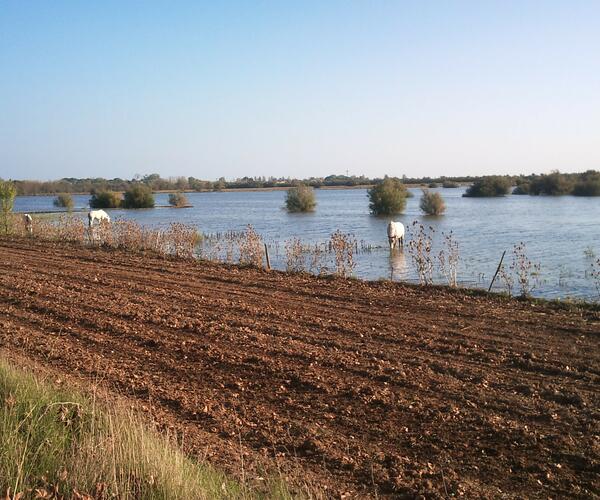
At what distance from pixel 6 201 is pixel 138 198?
54011 millimetres

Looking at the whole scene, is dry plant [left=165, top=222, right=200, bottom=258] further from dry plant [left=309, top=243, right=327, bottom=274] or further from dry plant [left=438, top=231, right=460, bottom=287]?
dry plant [left=438, top=231, right=460, bottom=287]

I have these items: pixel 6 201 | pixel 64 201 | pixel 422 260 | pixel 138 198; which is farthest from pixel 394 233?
pixel 64 201

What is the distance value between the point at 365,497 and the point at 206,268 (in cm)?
1401

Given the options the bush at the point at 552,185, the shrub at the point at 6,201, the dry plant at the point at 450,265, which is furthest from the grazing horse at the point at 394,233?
the bush at the point at 552,185

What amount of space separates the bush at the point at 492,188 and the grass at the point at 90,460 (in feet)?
304

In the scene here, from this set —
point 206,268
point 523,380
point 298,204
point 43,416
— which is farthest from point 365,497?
point 298,204

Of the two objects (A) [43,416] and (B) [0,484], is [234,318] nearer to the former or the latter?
(A) [43,416]

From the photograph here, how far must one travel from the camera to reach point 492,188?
93812mm

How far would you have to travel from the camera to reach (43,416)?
5656 mm

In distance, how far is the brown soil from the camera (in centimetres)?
585

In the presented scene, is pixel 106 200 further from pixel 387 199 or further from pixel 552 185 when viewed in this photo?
pixel 552 185

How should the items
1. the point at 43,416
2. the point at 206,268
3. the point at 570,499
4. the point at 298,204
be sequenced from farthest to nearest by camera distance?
the point at 298,204, the point at 206,268, the point at 43,416, the point at 570,499

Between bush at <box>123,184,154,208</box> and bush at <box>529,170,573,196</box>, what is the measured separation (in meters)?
54.9

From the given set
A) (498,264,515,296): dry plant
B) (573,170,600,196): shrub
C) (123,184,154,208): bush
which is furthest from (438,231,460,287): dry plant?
(573,170,600,196): shrub
